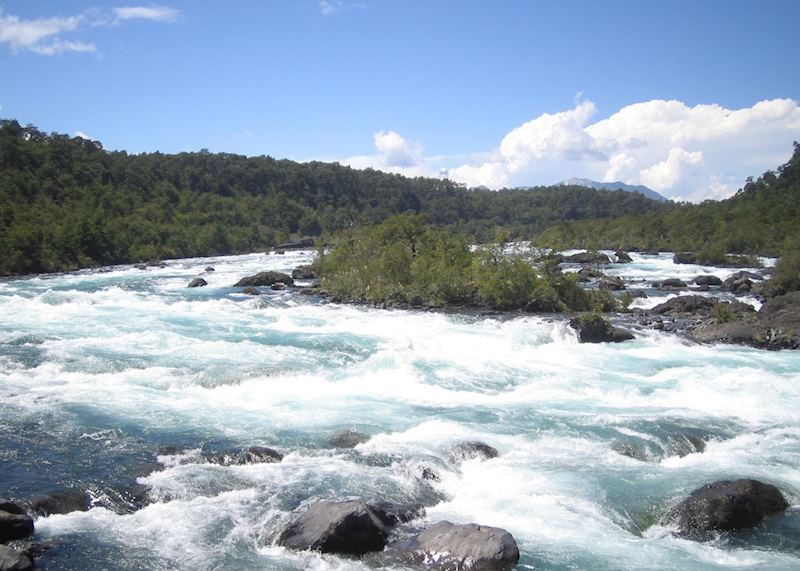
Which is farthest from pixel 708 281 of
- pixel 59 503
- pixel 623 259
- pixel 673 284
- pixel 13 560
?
pixel 13 560

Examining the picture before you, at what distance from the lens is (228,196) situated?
10019 cm

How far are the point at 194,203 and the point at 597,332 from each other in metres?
70.0

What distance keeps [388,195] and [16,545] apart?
118m

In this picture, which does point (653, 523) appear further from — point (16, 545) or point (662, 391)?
point (16, 545)

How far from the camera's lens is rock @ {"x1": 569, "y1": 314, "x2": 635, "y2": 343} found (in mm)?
21422

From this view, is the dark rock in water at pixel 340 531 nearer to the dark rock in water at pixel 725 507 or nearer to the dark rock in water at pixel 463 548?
the dark rock in water at pixel 463 548

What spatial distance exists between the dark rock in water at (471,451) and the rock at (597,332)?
432 inches

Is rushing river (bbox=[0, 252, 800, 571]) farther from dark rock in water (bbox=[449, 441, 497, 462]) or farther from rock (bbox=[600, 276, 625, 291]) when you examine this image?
rock (bbox=[600, 276, 625, 291])

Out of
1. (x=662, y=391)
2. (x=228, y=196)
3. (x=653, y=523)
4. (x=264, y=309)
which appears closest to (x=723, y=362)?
(x=662, y=391)

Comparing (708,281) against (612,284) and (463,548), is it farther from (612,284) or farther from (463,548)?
(463,548)

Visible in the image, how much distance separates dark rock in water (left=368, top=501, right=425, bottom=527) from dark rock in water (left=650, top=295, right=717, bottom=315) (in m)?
20.4

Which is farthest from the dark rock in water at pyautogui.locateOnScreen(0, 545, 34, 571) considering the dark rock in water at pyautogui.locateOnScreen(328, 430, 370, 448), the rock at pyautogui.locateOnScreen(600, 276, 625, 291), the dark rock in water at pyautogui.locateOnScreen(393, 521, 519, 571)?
the rock at pyautogui.locateOnScreen(600, 276, 625, 291)

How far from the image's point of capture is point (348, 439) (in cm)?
1194

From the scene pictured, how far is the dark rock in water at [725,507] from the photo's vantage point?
8922 mm
